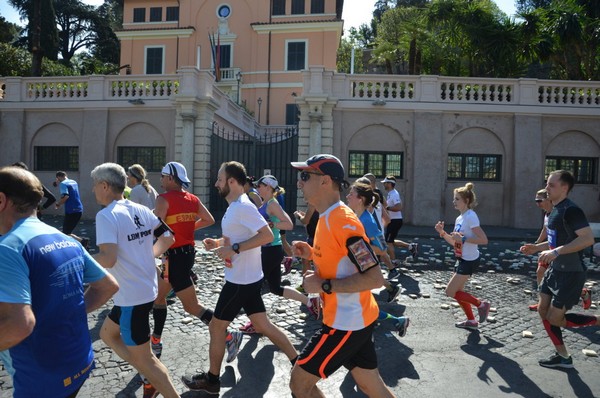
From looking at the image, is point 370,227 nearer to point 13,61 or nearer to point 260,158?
point 260,158

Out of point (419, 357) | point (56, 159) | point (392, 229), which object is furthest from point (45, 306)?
point (56, 159)

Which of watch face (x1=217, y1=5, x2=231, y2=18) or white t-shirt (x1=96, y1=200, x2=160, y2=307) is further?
watch face (x1=217, y1=5, x2=231, y2=18)

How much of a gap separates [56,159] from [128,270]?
63.7ft

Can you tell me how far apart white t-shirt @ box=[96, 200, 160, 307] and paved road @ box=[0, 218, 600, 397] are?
1050mm

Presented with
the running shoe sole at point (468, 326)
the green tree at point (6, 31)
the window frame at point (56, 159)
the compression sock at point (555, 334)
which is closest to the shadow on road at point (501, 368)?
the running shoe sole at point (468, 326)

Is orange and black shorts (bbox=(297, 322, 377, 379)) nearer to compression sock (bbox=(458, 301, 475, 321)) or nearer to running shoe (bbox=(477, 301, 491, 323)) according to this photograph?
compression sock (bbox=(458, 301, 475, 321))

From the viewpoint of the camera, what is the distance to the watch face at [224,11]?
1451 inches

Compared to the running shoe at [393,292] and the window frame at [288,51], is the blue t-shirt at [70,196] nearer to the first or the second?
the running shoe at [393,292]

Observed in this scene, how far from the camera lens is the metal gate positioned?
1917 centimetres

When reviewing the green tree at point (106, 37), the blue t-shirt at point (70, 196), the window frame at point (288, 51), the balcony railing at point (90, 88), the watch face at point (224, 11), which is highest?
the green tree at point (106, 37)

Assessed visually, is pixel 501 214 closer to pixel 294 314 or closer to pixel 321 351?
pixel 294 314

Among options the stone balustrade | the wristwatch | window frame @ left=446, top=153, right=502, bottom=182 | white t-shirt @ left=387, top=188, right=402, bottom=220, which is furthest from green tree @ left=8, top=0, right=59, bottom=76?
the wristwatch

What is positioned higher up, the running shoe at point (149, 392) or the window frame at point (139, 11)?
the window frame at point (139, 11)

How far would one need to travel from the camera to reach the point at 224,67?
36.5m
